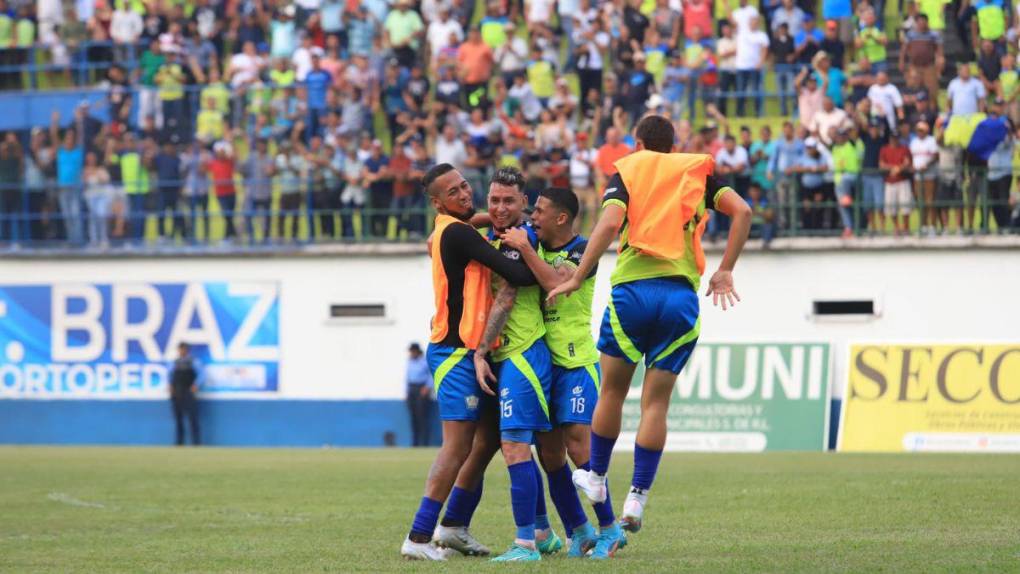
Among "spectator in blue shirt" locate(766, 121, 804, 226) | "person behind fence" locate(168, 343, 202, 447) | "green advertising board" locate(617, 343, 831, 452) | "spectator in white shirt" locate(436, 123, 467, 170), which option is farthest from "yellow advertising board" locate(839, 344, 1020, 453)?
"person behind fence" locate(168, 343, 202, 447)

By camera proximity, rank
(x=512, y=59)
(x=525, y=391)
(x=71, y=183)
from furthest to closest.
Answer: (x=71, y=183) < (x=512, y=59) < (x=525, y=391)

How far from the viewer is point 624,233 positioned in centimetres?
977

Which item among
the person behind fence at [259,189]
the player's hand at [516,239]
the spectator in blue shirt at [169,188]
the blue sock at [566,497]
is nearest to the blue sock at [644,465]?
the blue sock at [566,497]

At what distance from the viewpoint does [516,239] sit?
9391mm

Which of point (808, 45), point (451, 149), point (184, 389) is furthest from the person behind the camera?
point (184, 389)

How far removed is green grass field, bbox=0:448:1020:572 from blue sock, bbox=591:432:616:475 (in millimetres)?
521

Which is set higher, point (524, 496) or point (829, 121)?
point (829, 121)

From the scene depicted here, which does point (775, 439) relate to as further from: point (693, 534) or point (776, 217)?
point (693, 534)

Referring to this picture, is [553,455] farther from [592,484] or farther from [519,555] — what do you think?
[519,555]

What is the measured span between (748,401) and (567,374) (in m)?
15.9

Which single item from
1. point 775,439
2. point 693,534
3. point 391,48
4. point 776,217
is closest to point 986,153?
point 776,217

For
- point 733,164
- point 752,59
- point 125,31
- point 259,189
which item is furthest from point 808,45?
point 125,31

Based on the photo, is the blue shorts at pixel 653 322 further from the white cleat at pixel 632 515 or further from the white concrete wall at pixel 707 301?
the white concrete wall at pixel 707 301

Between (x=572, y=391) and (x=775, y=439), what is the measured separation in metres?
15.9
